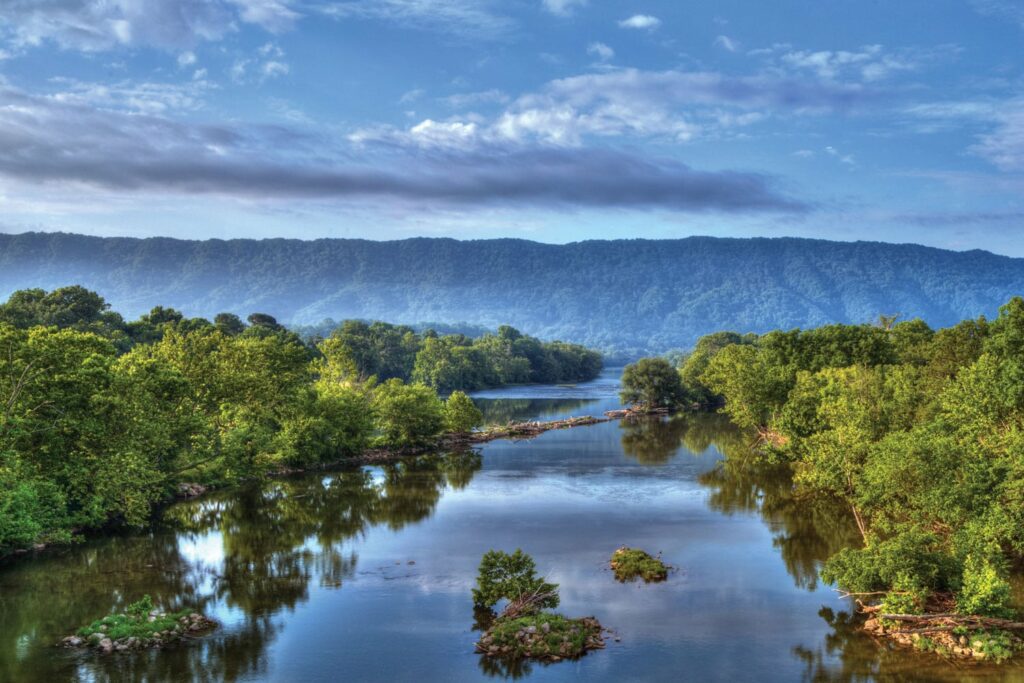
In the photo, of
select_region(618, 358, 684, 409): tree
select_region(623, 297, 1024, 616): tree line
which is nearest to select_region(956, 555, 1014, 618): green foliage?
select_region(623, 297, 1024, 616): tree line

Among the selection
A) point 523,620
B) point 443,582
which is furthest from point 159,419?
point 523,620

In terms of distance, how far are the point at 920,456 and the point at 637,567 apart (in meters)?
14.7

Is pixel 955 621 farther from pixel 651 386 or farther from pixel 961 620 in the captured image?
pixel 651 386

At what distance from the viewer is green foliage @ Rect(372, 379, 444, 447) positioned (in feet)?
283

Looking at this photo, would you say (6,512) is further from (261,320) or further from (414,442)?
(261,320)

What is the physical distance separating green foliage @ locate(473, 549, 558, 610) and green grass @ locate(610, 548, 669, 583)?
209 inches

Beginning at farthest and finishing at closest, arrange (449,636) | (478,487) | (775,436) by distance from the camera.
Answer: (775,436)
(478,487)
(449,636)

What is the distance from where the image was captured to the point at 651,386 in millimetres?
131875

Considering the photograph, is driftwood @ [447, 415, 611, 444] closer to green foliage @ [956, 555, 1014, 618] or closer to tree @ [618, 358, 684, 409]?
tree @ [618, 358, 684, 409]

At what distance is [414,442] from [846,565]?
57748mm

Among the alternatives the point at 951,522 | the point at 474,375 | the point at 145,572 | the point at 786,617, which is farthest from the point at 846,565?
the point at 474,375

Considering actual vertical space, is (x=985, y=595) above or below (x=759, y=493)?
above

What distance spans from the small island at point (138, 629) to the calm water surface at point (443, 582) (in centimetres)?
85

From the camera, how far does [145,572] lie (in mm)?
42312
